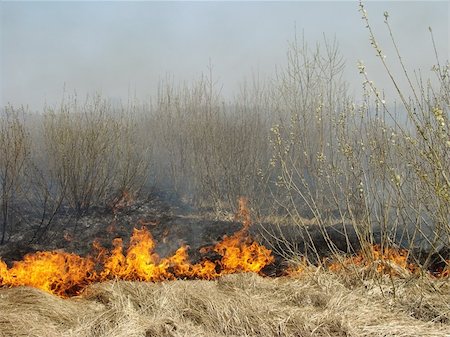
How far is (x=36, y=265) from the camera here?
6.36 m

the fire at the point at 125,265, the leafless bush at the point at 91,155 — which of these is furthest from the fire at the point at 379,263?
the leafless bush at the point at 91,155

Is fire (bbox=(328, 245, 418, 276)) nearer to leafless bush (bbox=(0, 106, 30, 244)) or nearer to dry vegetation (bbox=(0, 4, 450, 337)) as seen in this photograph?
dry vegetation (bbox=(0, 4, 450, 337))

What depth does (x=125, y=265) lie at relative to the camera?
6.79 meters

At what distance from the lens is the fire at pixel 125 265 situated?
6.02 meters

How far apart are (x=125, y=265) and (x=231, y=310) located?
3.24 meters

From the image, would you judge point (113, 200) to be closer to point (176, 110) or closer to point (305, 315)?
point (176, 110)

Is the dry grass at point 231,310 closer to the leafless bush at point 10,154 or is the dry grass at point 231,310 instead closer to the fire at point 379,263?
the fire at point 379,263

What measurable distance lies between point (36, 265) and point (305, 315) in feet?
14.1

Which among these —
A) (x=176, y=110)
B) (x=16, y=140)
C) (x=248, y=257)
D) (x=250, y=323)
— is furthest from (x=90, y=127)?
(x=250, y=323)

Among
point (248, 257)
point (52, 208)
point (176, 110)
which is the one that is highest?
point (176, 110)

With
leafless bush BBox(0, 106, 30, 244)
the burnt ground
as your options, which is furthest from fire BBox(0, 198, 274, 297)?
leafless bush BBox(0, 106, 30, 244)

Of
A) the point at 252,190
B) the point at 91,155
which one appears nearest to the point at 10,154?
the point at 91,155

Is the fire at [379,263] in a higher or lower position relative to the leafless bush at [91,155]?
lower

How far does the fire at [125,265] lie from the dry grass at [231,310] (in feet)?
4.77
